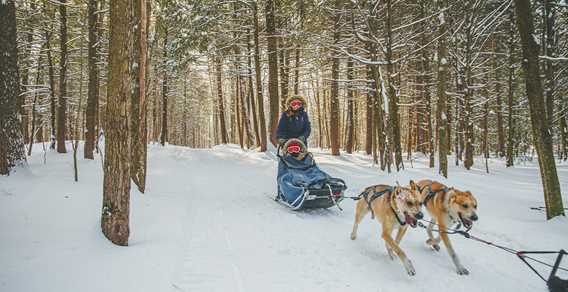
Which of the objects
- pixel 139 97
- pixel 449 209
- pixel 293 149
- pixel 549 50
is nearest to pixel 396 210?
pixel 449 209

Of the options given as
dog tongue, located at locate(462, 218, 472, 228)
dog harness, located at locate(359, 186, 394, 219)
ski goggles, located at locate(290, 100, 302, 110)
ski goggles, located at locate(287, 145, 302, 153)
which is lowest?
dog tongue, located at locate(462, 218, 472, 228)

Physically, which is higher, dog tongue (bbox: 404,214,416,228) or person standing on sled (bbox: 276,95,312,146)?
person standing on sled (bbox: 276,95,312,146)

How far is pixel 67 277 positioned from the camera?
3648 mm

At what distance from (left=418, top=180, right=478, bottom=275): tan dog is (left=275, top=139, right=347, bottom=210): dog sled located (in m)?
1.82

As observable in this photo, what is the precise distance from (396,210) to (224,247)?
2526 mm

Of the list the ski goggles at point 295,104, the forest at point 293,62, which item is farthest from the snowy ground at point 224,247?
the ski goggles at point 295,104

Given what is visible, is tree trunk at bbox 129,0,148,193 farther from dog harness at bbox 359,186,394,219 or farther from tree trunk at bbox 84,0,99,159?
tree trunk at bbox 84,0,99,159

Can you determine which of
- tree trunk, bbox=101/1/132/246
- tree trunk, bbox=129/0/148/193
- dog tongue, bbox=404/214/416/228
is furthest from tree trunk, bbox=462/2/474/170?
tree trunk, bbox=101/1/132/246

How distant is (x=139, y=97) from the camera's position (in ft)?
23.8

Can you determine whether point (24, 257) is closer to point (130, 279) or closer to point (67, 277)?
point (67, 277)

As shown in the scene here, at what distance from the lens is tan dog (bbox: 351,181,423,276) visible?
4336mm

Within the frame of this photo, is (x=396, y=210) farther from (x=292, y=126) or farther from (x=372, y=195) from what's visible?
(x=292, y=126)

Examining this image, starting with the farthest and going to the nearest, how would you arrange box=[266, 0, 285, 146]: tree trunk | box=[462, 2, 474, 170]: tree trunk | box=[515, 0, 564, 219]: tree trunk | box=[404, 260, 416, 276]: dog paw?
box=[266, 0, 285, 146]: tree trunk
box=[462, 2, 474, 170]: tree trunk
box=[515, 0, 564, 219]: tree trunk
box=[404, 260, 416, 276]: dog paw

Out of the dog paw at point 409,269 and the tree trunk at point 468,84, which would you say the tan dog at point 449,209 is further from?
the tree trunk at point 468,84
